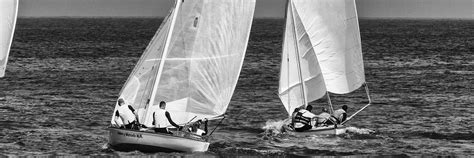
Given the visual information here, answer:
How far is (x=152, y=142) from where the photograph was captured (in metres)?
41.8

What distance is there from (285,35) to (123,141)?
1629cm

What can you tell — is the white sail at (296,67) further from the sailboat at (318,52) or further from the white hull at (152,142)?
the white hull at (152,142)

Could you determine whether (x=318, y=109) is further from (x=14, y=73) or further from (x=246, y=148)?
(x=14, y=73)

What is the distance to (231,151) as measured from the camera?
4634 cm

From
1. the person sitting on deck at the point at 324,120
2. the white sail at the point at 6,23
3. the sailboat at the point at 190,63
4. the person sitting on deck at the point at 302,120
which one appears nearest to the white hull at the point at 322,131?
the person sitting on deck at the point at 302,120

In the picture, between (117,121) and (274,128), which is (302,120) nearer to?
(274,128)

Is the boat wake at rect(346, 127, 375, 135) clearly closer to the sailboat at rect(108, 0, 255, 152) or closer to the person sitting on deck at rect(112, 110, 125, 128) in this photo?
the sailboat at rect(108, 0, 255, 152)

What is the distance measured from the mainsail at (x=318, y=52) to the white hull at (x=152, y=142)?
1432cm

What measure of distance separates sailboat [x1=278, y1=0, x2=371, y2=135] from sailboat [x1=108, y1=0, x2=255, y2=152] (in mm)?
10969

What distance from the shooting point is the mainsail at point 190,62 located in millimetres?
44625

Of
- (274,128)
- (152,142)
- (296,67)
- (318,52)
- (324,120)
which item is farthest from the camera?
(318,52)

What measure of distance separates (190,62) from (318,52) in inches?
572

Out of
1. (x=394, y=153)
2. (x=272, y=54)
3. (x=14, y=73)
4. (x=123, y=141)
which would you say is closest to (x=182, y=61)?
(x=123, y=141)

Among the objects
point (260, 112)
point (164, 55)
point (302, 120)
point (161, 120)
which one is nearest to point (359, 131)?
point (302, 120)
